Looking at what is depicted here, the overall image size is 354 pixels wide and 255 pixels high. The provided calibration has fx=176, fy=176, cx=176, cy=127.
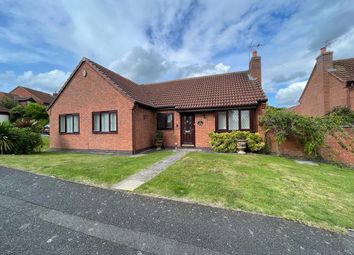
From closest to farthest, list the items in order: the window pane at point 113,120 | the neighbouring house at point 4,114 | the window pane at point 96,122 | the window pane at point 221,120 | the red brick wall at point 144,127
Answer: the red brick wall at point 144,127, the window pane at point 113,120, the window pane at point 221,120, the window pane at point 96,122, the neighbouring house at point 4,114

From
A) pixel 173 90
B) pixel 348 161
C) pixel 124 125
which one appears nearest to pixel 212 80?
pixel 173 90

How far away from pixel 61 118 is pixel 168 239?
47.6 ft

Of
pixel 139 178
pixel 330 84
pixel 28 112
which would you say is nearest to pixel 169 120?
pixel 139 178

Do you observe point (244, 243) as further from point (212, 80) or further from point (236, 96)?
point (212, 80)

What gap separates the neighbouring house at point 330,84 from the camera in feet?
51.4

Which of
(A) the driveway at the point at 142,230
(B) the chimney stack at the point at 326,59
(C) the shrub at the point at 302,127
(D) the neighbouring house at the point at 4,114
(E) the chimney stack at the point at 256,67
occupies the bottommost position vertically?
(A) the driveway at the point at 142,230

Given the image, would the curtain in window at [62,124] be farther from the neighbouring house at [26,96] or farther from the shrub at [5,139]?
the neighbouring house at [26,96]

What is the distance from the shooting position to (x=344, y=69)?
676 inches

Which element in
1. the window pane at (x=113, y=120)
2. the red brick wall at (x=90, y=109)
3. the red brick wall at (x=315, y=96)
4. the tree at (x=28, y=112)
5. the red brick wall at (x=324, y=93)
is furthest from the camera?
the tree at (x=28, y=112)

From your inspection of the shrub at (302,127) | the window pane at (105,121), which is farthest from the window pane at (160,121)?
the shrub at (302,127)

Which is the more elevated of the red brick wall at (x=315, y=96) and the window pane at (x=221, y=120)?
the red brick wall at (x=315, y=96)

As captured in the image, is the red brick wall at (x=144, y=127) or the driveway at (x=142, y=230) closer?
the driveway at (x=142, y=230)

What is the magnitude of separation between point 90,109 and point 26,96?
47959 millimetres

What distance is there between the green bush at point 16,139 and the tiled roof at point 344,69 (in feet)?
85.4
